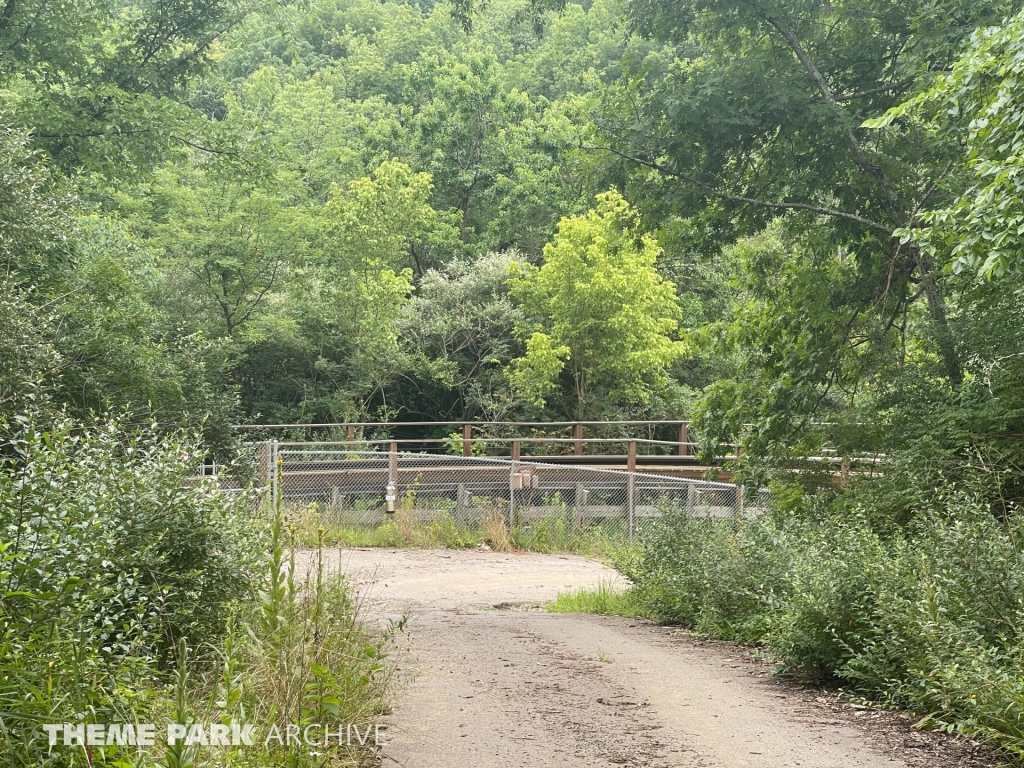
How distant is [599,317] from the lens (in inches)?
1245

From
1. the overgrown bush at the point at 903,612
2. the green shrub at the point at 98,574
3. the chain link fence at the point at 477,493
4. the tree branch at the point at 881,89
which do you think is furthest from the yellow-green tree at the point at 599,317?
the green shrub at the point at 98,574

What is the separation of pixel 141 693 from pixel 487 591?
10.2 meters

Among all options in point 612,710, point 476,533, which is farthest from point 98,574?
point 476,533

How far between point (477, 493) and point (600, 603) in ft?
38.0

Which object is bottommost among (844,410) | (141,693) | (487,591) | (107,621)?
(487,591)

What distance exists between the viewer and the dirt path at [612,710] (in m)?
5.18

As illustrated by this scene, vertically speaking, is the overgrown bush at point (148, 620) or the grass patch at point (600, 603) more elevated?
the overgrown bush at point (148, 620)

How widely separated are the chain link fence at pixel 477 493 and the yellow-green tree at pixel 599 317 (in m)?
7.40

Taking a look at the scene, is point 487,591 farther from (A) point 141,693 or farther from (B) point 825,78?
(A) point 141,693

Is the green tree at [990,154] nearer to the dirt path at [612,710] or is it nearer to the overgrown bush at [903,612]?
the overgrown bush at [903,612]

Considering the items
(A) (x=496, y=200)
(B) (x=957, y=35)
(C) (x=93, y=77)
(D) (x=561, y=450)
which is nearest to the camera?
(B) (x=957, y=35)

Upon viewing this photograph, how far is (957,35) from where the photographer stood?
33.7 feet

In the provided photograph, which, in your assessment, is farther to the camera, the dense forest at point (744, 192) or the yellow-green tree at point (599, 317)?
the yellow-green tree at point (599, 317)

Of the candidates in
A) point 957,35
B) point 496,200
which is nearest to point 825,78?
point 957,35
